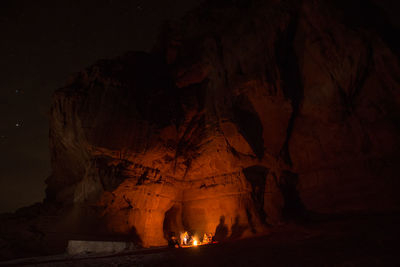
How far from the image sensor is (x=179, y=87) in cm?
1472

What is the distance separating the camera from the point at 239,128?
1182 centimetres

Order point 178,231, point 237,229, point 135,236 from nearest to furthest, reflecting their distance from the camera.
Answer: point 237,229 < point 135,236 < point 178,231

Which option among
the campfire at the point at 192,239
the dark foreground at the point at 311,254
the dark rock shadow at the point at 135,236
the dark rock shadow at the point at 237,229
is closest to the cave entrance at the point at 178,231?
the campfire at the point at 192,239

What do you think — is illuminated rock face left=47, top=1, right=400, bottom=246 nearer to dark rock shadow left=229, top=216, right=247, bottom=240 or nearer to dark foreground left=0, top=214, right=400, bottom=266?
dark rock shadow left=229, top=216, right=247, bottom=240

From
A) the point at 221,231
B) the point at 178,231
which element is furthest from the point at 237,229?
the point at 178,231

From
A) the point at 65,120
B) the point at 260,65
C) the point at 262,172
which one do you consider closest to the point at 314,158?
the point at 262,172

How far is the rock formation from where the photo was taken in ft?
30.5

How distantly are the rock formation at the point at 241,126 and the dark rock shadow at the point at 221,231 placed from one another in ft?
0.39

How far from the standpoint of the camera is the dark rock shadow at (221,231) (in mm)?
10938

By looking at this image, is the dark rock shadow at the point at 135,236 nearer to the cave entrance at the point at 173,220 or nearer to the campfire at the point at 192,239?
the campfire at the point at 192,239

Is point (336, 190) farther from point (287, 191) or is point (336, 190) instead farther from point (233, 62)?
point (233, 62)

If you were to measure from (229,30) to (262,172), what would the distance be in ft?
25.9

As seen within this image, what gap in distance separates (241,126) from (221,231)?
4900 mm

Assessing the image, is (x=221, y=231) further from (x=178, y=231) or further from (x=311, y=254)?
(x=311, y=254)
